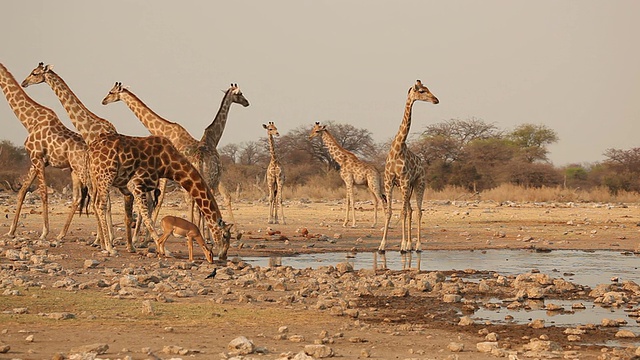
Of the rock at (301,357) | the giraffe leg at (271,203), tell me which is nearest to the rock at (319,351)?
the rock at (301,357)

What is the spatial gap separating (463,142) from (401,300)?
49085mm

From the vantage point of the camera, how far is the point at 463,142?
58.9 m

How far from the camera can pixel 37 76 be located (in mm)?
17641

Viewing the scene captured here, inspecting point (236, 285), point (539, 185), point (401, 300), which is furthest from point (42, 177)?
point (539, 185)

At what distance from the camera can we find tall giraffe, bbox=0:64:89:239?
51.8 feet

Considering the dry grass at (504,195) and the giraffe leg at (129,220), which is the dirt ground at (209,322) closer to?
the giraffe leg at (129,220)

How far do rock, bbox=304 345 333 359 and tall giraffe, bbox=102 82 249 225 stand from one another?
957cm

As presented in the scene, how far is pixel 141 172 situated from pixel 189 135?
343 centimetres

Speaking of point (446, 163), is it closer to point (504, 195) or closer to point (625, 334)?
point (504, 195)

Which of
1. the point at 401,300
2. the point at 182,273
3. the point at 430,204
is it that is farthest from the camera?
the point at 430,204

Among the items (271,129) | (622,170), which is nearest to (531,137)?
(622,170)

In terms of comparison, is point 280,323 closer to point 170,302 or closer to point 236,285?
point 170,302

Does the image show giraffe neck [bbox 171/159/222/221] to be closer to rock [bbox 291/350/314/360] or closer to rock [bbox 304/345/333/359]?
rock [bbox 304/345/333/359]

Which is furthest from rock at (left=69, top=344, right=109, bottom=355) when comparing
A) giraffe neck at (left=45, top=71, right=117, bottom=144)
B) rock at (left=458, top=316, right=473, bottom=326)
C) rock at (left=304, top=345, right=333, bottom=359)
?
giraffe neck at (left=45, top=71, right=117, bottom=144)
